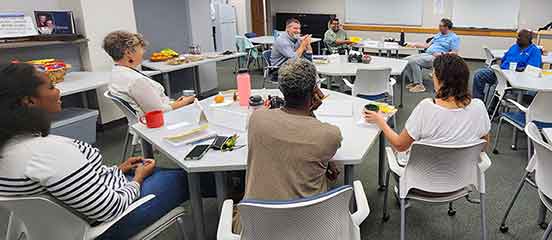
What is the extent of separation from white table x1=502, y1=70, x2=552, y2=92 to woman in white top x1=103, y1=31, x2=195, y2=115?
3.12m

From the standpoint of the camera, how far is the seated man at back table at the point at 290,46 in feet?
15.4

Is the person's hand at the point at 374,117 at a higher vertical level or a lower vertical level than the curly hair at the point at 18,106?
lower

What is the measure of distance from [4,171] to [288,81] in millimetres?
1076

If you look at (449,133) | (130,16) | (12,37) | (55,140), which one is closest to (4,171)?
(55,140)

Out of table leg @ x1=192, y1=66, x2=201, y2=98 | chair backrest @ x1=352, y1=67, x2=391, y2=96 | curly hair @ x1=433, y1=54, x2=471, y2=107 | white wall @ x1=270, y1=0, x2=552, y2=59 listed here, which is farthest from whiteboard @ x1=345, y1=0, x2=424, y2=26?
curly hair @ x1=433, y1=54, x2=471, y2=107

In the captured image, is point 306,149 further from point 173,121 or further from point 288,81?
point 173,121

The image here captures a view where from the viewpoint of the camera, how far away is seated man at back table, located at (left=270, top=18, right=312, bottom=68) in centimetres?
469

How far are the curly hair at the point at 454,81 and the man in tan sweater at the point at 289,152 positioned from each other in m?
0.85

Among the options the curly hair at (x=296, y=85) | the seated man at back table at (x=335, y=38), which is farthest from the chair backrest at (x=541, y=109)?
the seated man at back table at (x=335, y=38)

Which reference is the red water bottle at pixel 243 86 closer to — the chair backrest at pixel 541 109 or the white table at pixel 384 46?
the chair backrest at pixel 541 109

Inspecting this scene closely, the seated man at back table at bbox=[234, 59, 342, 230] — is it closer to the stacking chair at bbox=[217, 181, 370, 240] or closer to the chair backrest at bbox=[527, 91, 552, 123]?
the stacking chair at bbox=[217, 181, 370, 240]

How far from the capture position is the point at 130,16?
461cm

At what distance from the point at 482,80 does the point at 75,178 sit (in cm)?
477

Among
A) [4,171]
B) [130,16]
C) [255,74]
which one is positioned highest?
[130,16]
